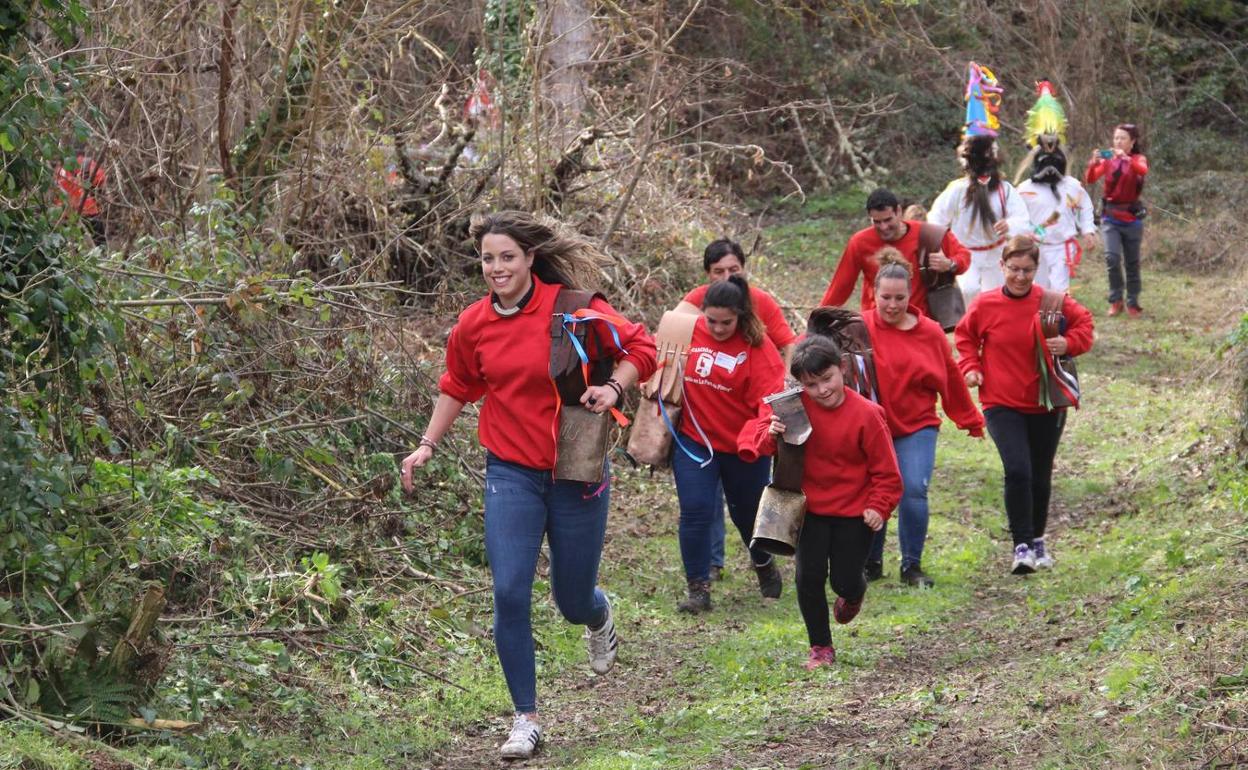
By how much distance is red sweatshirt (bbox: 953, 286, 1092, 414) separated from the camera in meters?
8.80

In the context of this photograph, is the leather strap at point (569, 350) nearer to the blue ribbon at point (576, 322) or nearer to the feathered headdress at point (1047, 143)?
the blue ribbon at point (576, 322)

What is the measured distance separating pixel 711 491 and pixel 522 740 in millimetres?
2638

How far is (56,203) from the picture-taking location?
6449 mm

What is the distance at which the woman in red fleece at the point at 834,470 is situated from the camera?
684 cm

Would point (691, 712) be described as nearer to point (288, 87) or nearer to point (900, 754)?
point (900, 754)

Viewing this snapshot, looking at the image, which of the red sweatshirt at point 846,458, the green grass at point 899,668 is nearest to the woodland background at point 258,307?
the green grass at point 899,668

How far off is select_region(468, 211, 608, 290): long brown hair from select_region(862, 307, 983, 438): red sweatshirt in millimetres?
2505

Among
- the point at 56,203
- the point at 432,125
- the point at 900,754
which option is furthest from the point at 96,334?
the point at 432,125

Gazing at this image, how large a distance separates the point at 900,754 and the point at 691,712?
130 centimetres

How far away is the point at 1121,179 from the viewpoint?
16.7m

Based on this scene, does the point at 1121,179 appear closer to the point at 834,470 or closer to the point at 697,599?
the point at 697,599

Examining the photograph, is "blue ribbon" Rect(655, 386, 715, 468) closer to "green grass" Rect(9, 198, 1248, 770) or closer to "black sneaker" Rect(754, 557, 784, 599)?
"black sneaker" Rect(754, 557, 784, 599)

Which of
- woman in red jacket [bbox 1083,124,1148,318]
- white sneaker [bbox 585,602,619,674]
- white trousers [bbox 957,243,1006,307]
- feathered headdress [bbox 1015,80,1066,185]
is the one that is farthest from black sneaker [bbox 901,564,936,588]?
woman in red jacket [bbox 1083,124,1148,318]

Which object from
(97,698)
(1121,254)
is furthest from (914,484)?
(1121,254)
